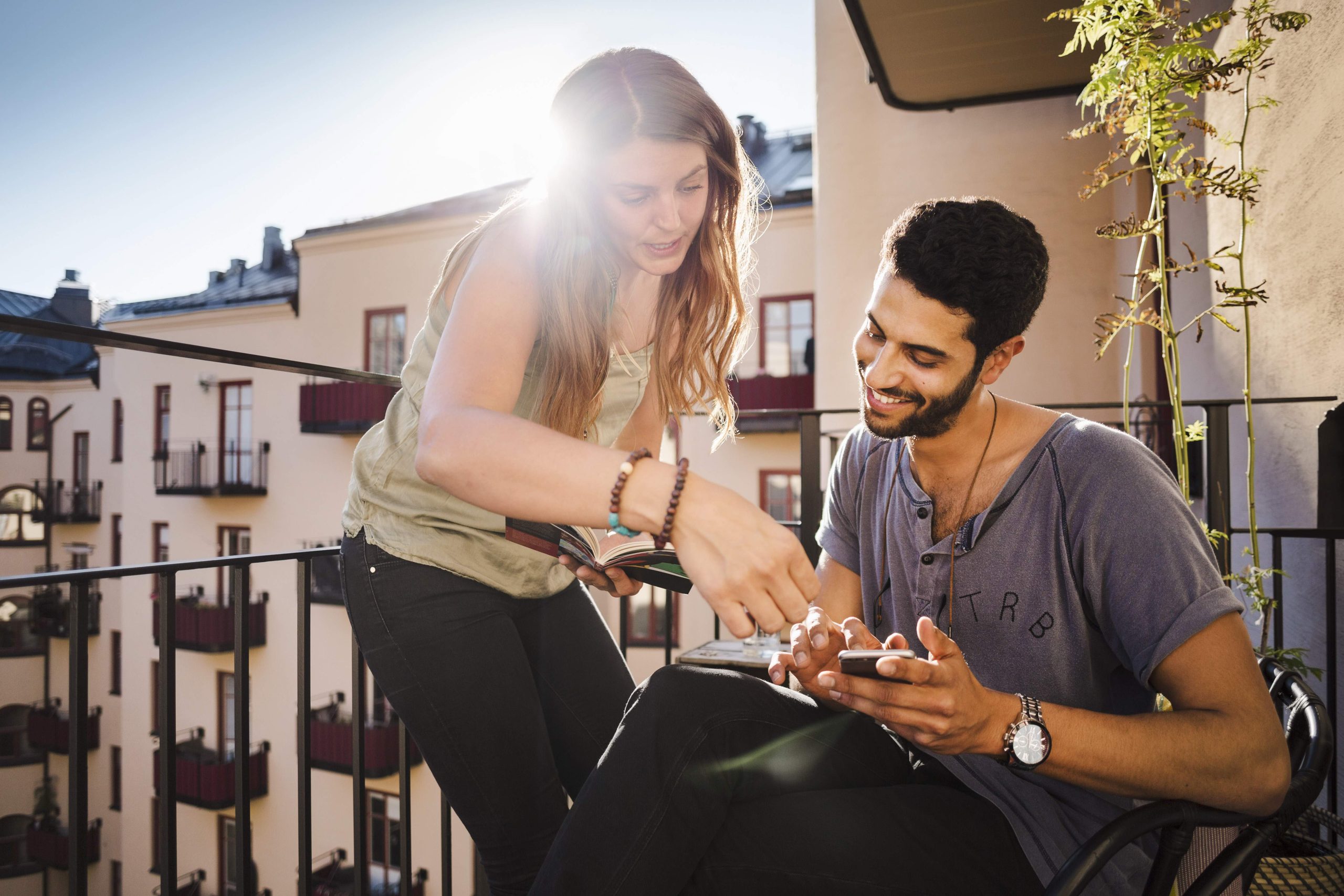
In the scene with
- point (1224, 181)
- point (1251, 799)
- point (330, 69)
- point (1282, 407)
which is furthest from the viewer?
point (330, 69)

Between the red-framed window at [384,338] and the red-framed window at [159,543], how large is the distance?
23.0 ft

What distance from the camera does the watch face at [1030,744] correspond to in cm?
93

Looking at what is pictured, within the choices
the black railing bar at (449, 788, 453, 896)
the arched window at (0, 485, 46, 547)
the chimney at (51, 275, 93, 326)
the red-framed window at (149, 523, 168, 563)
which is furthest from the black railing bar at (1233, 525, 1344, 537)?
the arched window at (0, 485, 46, 547)

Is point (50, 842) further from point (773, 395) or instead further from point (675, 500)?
point (675, 500)

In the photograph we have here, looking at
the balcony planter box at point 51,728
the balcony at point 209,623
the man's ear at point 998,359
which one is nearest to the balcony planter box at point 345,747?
the balcony at point 209,623

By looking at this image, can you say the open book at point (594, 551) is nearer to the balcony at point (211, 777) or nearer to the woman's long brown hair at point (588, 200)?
the woman's long brown hair at point (588, 200)

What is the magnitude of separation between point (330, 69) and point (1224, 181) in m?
8.19

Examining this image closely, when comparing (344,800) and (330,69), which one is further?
(344,800)

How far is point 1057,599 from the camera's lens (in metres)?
1.13

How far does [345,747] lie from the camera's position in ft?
41.9

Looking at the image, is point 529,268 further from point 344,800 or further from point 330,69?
point 344,800


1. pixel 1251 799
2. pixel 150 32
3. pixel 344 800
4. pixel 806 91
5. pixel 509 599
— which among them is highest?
pixel 150 32

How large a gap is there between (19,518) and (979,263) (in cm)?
2569

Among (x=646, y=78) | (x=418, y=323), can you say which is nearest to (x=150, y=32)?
(x=418, y=323)
